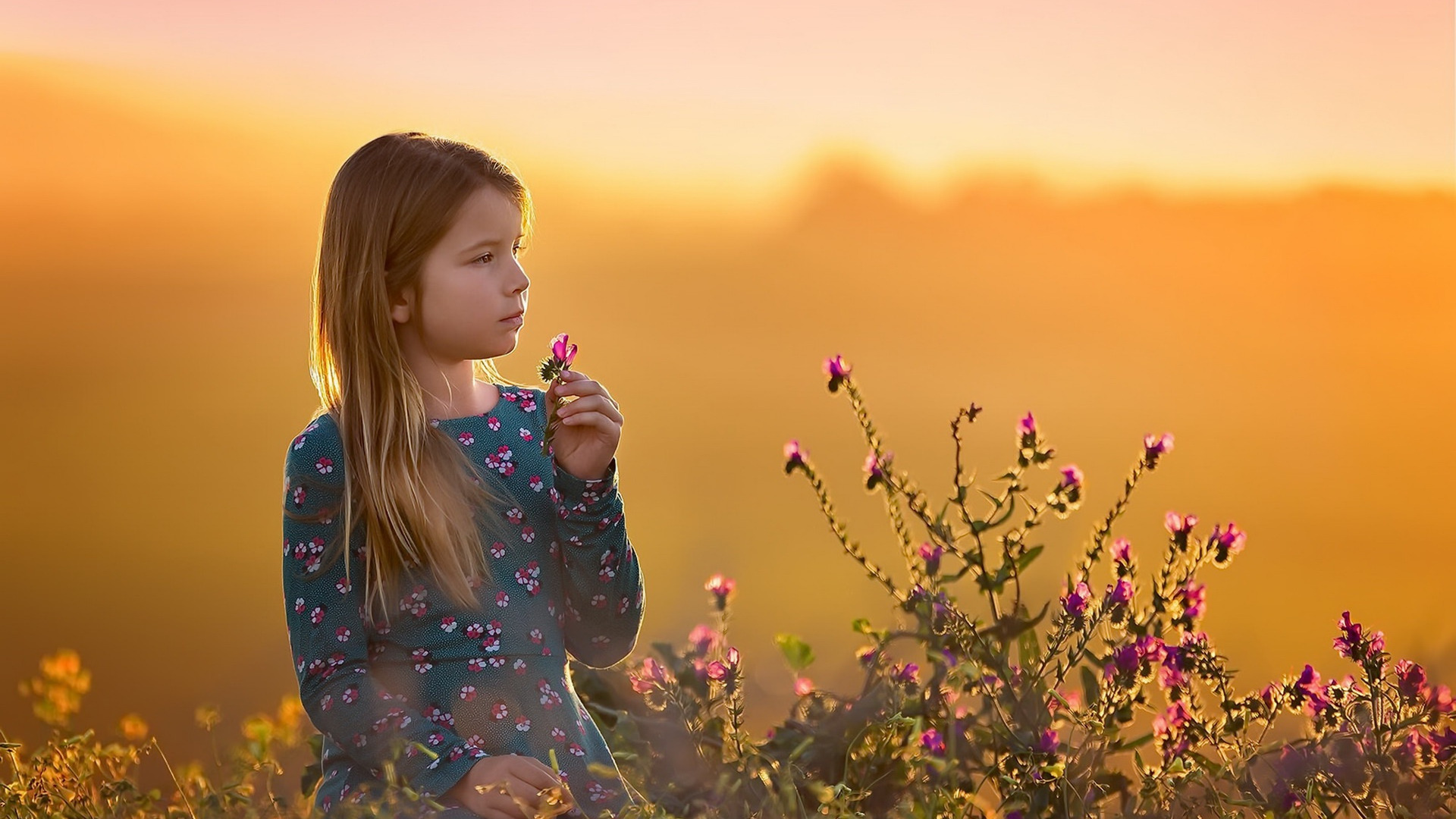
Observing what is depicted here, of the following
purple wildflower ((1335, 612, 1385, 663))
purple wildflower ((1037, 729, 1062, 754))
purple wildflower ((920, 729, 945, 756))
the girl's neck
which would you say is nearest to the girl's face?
the girl's neck

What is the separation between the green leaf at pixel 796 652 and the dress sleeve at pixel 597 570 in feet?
1.69

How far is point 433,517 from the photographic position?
6.70 feet

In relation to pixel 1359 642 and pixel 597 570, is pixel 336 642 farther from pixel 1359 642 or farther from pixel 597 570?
pixel 1359 642

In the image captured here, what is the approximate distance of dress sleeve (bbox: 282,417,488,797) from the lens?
192 cm

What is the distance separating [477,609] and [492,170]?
2.30 ft

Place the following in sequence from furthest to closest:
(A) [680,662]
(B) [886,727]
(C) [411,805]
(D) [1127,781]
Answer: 1. (A) [680,662]
2. (D) [1127,781]
3. (B) [886,727]
4. (C) [411,805]

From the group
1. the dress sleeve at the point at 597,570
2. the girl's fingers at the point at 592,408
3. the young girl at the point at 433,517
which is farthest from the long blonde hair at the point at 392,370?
the girl's fingers at the point at 592,408

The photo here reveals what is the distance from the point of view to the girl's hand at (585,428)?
6.49 feet

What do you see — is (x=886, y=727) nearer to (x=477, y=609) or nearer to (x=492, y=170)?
(x=477, y=609)

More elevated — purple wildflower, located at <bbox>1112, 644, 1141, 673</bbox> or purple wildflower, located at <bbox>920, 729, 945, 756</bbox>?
purple wildflower, located at <bbox>1112, 644, 1141, 673</bbox>

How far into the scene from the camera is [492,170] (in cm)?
213

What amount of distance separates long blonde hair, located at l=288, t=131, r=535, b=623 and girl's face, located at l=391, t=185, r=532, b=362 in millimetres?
23

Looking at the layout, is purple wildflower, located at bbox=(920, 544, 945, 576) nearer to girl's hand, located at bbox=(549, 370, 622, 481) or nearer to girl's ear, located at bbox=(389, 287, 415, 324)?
girl's hand, located at bbox=(549, 370, 622, 481)

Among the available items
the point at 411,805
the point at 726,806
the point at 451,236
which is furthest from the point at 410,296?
the point at 726,806
